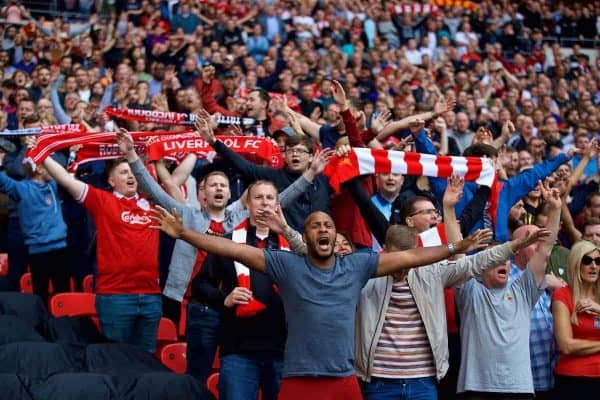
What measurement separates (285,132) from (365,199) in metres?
2.61

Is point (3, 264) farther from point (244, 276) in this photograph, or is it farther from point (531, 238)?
point (531, 238)

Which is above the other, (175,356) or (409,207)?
(409,207)

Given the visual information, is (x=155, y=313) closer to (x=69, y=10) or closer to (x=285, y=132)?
(x=285, y=132)

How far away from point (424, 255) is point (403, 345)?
58 cm

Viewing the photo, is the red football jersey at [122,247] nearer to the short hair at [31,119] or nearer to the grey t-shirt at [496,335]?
the short hair at [31,119]

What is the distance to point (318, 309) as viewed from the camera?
5410 mm

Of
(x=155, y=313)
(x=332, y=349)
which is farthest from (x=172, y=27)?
(x=332, y=349)

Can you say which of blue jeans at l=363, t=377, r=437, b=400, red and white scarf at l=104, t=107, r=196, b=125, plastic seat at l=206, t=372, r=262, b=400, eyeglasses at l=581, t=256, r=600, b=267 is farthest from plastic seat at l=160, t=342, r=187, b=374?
eyeglasses at l=581, t=256, r=600, b=267

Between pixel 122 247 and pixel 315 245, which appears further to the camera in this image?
pixel 122 247

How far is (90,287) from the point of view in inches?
371

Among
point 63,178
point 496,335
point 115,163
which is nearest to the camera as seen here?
point 496,335

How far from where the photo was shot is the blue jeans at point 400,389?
5746mm

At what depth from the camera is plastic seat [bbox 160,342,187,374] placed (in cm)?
792

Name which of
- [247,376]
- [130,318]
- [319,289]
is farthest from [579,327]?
[130,318]
